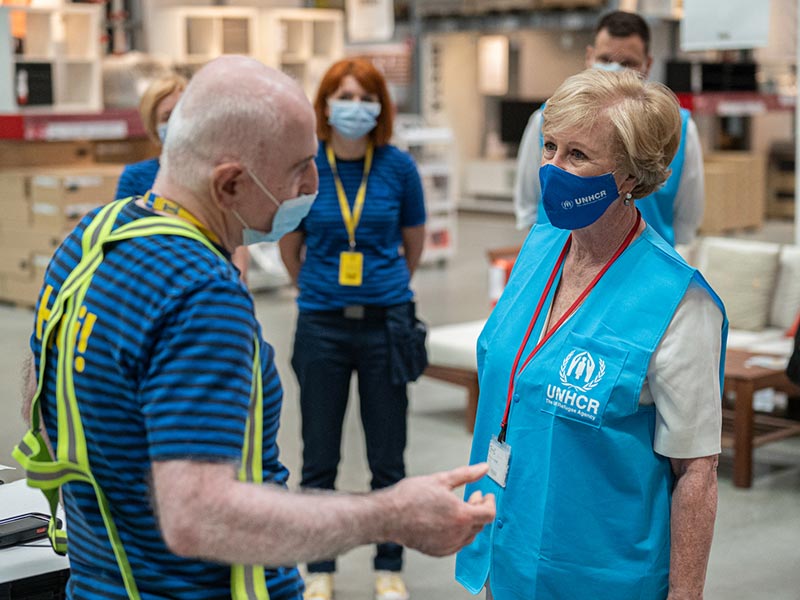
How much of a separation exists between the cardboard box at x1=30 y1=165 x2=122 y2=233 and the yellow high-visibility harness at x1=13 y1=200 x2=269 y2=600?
7.55m

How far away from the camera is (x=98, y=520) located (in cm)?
147

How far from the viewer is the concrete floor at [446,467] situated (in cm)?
411

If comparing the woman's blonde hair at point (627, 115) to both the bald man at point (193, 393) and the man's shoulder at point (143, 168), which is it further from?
the man's shoulder at point (143, 168)

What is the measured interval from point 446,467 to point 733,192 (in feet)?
31.8

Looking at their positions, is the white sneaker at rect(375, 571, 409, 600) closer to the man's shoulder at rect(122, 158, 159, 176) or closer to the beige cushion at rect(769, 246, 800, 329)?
the man's shoulder at rect(122, 158, 159, 176)

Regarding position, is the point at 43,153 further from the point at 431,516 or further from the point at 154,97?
the point at 431,516

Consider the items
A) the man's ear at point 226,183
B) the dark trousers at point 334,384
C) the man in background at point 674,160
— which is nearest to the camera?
the man's ear at point 226,183

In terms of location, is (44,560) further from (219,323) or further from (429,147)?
(429,147)

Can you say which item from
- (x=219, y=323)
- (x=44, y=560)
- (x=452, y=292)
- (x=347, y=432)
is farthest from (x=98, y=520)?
(x=452, y=292)

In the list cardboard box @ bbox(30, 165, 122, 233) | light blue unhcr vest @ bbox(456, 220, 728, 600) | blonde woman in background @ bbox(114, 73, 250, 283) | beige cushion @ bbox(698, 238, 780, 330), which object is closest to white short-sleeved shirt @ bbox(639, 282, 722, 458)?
light blue unhcr vest @ bbox(456, 220, 728, 600)

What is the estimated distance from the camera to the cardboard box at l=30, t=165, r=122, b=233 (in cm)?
880

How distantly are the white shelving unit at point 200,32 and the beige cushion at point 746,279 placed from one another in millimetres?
5602

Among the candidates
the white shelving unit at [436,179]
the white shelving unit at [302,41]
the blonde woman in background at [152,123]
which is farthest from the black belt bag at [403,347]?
the white shelving unit at [436,179]

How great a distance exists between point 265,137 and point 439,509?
1.68 ft
